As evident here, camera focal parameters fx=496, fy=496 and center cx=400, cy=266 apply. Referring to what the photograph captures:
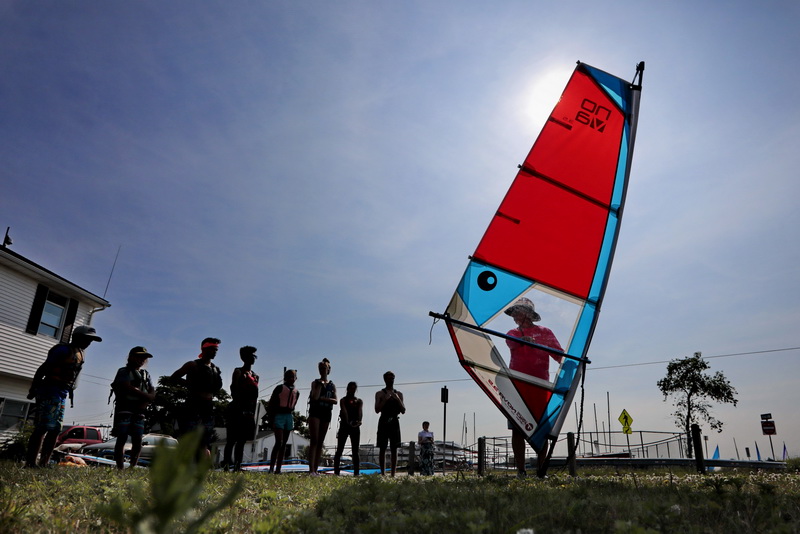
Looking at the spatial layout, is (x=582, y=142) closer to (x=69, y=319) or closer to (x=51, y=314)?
(x=51, y=314)

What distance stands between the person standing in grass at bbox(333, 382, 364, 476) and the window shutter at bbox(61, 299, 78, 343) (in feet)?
57.7

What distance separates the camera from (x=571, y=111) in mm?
7344

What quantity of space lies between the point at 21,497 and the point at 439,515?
2635mm

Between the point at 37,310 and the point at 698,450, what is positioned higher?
the point at 37,310

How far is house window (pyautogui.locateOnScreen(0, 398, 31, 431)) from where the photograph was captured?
1859 centimetres

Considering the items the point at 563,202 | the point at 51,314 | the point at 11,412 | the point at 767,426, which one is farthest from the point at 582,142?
the point at 767,426

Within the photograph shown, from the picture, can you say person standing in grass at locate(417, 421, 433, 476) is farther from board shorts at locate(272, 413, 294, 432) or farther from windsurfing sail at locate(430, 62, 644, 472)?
windsurfing sail at locate(430, 62, 644, 472)

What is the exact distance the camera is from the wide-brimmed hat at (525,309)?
657 centimetres

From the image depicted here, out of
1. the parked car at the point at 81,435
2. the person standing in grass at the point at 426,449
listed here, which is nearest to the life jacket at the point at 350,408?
the person standing in grass at the point at 426,449

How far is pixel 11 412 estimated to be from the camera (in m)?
19.0

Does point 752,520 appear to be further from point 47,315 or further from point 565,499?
point 47,315

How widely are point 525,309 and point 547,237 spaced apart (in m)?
1.06

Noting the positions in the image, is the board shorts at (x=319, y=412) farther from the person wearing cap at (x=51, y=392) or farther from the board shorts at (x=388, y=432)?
the person wearing cap at (x=51, y=392)

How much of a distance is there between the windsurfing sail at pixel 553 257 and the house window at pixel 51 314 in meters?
19.8
